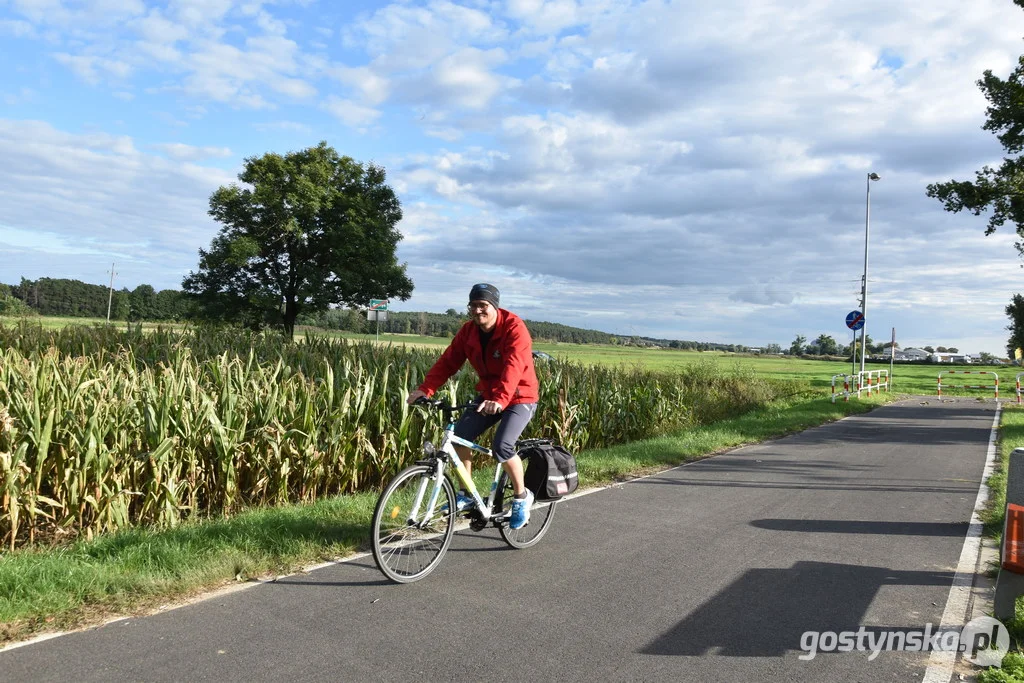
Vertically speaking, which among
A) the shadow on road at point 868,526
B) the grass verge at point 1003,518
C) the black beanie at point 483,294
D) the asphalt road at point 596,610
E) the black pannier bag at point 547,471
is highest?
the black beanie at point 483,294

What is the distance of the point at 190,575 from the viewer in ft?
14.8

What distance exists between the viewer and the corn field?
554 cm

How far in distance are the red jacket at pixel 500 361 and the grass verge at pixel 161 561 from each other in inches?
55.6

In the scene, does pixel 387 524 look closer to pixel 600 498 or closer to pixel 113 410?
pixel 113 410

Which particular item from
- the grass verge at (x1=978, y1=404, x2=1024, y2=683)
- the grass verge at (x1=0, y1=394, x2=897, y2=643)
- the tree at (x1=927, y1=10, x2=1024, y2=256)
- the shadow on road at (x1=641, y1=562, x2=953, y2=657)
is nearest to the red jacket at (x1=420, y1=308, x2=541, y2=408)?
the grass verge at (x1=0, y1=394, x2=897, y2=643)

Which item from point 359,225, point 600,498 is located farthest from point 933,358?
point 600,498

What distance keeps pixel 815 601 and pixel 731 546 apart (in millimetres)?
1295

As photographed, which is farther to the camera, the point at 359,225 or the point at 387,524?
the point at 359,225

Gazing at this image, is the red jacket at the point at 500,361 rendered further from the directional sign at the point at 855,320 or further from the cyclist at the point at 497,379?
the directional sign at the point at 855,320

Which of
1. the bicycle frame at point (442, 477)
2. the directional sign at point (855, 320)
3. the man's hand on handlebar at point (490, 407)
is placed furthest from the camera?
the directional sign at point (855, 320)

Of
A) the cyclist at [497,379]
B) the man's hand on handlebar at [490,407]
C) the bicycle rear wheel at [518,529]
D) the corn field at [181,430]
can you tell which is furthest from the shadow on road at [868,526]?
the corn field at [181,430]

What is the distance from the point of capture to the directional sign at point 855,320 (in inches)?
1156

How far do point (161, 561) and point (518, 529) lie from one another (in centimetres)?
255

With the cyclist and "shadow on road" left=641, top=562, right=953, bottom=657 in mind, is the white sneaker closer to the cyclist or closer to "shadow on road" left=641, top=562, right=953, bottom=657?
the cyclist
